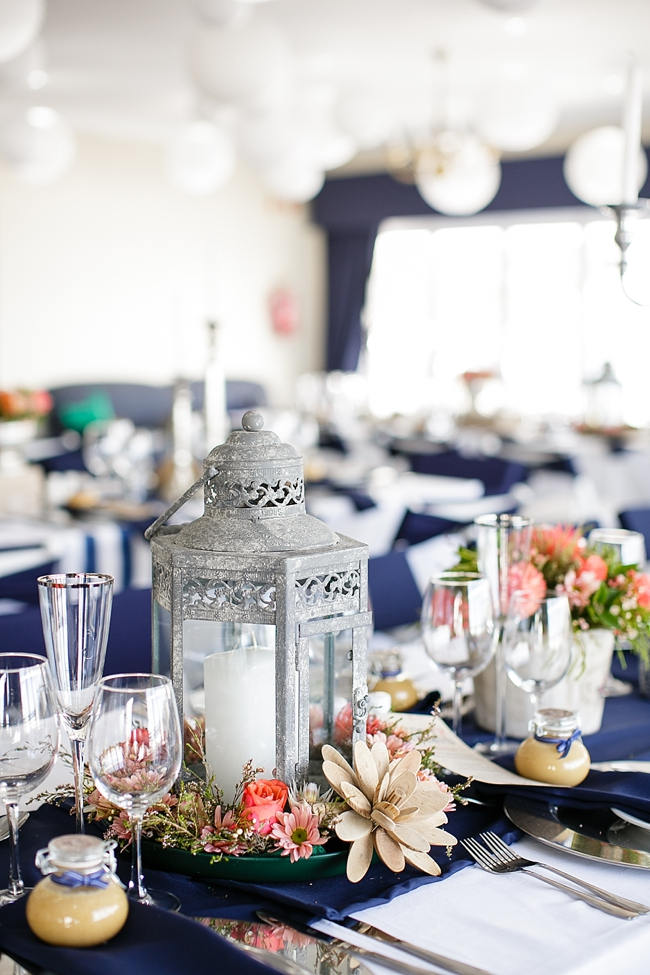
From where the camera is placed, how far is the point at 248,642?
1.16 meters

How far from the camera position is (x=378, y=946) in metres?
0.99

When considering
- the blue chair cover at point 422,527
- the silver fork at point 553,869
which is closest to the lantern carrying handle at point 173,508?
the silver fork at point 553,869

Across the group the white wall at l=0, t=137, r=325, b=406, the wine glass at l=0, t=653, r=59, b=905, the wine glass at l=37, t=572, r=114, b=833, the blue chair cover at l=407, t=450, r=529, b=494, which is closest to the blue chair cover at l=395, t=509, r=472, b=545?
the blue chair cover at l=407, t=450, r=529, b=494

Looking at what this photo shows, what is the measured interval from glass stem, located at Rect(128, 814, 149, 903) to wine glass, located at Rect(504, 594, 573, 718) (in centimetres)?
58

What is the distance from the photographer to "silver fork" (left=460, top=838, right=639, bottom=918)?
1049 millimetres

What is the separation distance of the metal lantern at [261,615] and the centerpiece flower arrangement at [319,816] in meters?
0.04

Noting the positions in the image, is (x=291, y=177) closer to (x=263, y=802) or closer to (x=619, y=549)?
(x=619, y=549)

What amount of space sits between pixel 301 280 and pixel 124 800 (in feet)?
37.5

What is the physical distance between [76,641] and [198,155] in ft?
18.4

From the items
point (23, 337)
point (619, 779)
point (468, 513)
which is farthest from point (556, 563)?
point (23, 337)

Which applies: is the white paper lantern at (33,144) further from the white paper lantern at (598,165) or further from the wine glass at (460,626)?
the wine glass at (460,626)

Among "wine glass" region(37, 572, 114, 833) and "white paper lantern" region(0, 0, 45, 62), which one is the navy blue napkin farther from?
"white paper lantern" region(0, 0, 45, 62)

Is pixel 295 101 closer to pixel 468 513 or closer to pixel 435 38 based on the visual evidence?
pixel 435 38

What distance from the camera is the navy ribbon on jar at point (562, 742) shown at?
1299 mm
